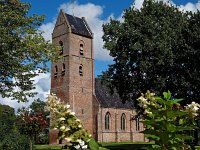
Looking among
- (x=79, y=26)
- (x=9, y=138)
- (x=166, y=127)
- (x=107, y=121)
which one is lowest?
(x=9, y=138)

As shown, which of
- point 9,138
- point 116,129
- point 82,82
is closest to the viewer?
point 9,138

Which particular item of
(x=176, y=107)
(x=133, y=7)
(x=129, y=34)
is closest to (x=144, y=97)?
(x=176, y=107)

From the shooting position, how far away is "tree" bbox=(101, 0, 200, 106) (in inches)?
1019

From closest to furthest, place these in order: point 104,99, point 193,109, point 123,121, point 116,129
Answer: point 193,109, point 104,99, point 116,129, point 123,121

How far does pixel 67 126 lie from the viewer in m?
2.00

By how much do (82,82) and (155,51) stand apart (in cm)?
2845

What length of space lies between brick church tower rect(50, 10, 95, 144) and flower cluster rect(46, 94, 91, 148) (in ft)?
164

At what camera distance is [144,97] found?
2.67 m

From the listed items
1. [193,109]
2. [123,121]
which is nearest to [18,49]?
[193,109]

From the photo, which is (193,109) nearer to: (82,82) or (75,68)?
(75,68)

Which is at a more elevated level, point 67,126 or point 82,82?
point 82,82

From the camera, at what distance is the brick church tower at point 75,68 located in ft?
174

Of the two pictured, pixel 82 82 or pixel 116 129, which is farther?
pixel 116 129

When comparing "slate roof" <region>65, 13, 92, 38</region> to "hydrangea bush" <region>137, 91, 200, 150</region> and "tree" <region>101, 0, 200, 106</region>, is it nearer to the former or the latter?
"tree" <region>101, 0, 200, 106</region>
